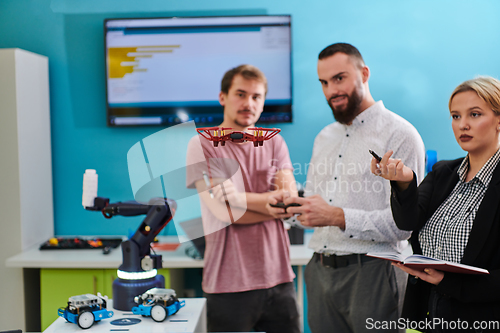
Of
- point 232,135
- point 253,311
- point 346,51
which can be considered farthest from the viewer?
point 253,311

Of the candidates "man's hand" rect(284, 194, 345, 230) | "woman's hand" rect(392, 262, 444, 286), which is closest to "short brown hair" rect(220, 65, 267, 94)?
"man's hand" rect(284, 194, 345, 230)

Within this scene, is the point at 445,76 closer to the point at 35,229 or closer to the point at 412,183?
the point at 412,183

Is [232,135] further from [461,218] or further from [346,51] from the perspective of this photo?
[346,51]

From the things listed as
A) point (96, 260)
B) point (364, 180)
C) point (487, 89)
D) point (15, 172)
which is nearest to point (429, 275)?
point (364, 180)

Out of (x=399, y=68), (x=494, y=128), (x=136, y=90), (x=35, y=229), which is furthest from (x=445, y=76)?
(x=35, y=229)

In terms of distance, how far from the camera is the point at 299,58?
2939 mm

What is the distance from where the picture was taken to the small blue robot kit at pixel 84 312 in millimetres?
1370

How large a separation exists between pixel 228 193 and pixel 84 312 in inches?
23.7

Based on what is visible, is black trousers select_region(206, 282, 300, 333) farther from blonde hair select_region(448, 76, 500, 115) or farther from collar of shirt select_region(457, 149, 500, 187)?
blonde hair select_region(448, 76, 500, 115)

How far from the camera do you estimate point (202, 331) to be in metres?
1.64

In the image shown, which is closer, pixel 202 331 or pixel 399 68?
pixel 202 331

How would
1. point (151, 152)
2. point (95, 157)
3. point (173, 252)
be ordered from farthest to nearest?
point (95, 157) → point (173, 252) → point (151, 152)

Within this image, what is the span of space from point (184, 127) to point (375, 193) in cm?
99

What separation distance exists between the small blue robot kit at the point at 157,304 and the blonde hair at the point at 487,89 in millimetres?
1223
